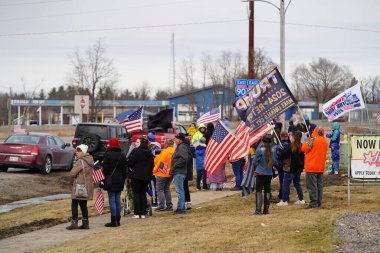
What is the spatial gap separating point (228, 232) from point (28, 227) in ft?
15.6

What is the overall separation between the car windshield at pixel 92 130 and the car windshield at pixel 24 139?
216 cm

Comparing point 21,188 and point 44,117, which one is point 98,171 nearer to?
point 21,188

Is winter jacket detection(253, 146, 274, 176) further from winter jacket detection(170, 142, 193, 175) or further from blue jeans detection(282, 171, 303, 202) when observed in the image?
winter jacket detection(170, 142, 193, 175)

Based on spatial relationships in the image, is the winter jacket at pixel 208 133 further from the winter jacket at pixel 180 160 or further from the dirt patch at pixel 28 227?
the dirt patch at pixel 28 227

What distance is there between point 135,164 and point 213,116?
7848 millimetres

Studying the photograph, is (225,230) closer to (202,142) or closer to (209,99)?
(202,142)

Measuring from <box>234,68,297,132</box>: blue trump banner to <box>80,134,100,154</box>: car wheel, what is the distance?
11653 millimetres

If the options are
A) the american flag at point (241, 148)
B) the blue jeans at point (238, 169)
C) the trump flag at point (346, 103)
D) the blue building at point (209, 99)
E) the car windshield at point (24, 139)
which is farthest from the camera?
the blue building at point (209, 99)

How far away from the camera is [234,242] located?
34.9 feet

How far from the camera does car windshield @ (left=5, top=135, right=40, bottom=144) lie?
24.7 metres

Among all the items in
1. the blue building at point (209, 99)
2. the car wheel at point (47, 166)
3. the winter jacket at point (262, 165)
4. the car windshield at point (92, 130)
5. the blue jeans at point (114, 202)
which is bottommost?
the blue jeans at point (114, 202)

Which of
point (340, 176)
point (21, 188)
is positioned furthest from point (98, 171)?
point (340, 176)

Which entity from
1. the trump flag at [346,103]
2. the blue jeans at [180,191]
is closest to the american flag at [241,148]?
the blue jeans at [180,191]

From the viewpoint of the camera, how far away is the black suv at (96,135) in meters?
25.6
